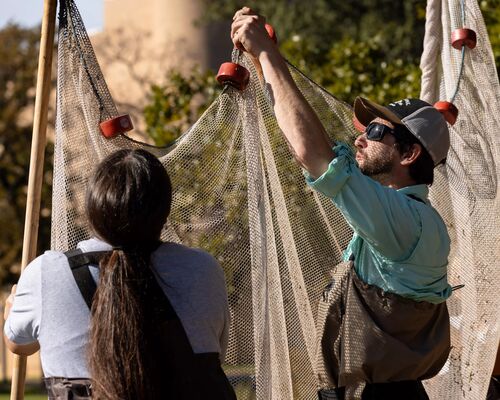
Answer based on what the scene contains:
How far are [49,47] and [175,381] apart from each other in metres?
1.39

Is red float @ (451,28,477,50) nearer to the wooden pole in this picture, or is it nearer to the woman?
the wooden pole

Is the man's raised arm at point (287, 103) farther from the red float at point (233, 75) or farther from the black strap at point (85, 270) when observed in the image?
Answer: the black strap at point (85, 270)

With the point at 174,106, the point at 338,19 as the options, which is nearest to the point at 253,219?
the point at 174,106

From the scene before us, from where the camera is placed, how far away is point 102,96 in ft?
11.6

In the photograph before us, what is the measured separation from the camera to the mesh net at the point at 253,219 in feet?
11.4

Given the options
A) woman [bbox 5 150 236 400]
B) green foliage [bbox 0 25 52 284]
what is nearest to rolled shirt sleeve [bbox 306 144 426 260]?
woman [bbox 5 150 236 400]

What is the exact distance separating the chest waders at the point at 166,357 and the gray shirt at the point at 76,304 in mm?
16

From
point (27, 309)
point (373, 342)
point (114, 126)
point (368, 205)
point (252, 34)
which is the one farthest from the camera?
point (114, 126)

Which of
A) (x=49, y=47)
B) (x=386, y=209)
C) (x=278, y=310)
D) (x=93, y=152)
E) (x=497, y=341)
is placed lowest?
(x=497, y=341)

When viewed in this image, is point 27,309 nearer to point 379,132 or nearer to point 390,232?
point 390,232

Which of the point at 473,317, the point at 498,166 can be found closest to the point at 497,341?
the point at 473,317

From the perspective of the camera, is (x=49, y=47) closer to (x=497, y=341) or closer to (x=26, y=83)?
(x=497, y=341)

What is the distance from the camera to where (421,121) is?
132 inches

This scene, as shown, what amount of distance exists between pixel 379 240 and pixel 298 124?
413mm
